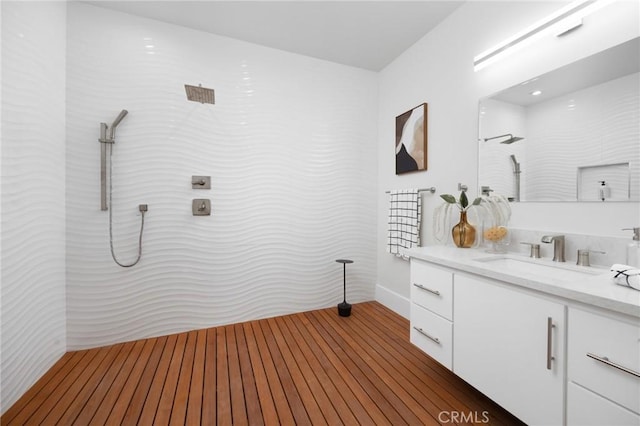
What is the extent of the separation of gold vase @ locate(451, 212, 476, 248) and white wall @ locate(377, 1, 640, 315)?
24cm

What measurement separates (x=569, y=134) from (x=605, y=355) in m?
1.12

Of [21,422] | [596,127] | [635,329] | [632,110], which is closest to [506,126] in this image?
[596,127]

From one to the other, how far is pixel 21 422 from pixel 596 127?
3.23 meters

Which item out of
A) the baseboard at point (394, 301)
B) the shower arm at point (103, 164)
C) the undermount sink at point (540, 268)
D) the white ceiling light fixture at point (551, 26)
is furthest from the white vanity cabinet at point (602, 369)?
the shower arm at point (103, 164)

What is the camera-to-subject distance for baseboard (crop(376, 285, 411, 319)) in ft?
8.12

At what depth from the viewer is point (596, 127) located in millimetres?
1282

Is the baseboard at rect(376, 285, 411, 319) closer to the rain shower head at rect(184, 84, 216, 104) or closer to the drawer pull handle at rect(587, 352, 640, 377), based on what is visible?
the drawer pull handle at rect(587, 352, 640, 377)

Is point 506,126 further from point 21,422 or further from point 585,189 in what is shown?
point 21,422

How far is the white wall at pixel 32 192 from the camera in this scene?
1.38 metres

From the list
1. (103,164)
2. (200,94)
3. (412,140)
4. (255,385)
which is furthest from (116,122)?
(412,140)

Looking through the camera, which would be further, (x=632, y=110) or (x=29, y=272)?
(x=29, y=272)

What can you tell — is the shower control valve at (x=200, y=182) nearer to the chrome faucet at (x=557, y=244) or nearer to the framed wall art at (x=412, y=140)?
the framed wall art at (x=412, y=140)

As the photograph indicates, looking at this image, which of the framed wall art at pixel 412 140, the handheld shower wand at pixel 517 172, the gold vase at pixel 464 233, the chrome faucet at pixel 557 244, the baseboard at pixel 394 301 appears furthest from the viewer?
the baseboard at pixel 394 301

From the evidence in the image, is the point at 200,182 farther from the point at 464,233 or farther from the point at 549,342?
the point at 549,342
